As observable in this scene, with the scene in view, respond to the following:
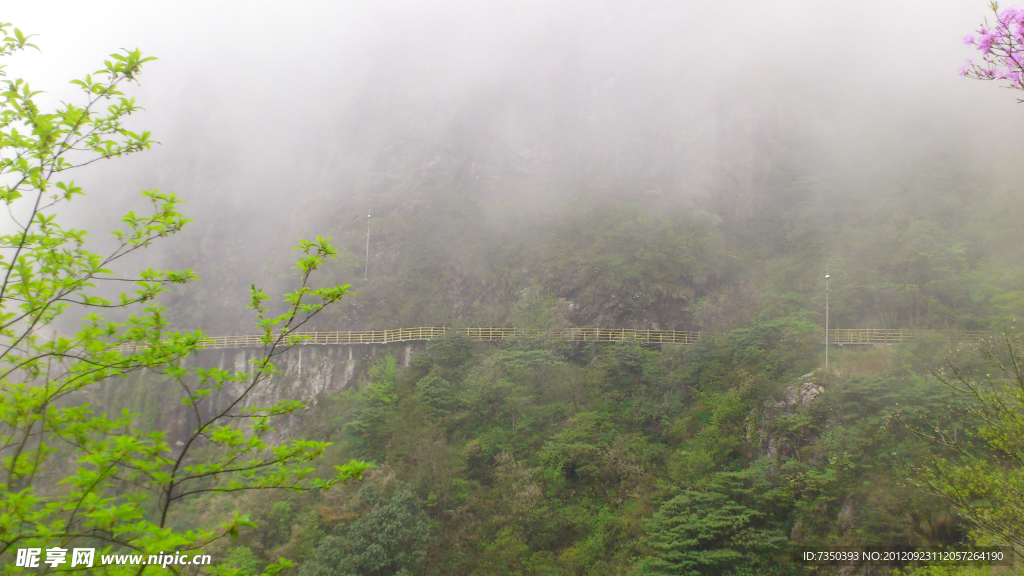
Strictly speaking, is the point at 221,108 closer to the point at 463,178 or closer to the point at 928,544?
the point at 463,178

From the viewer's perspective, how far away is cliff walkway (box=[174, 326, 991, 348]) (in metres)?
27.3

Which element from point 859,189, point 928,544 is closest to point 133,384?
point 928,544

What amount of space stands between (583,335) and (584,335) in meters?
0.06

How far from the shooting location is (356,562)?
62.2ft

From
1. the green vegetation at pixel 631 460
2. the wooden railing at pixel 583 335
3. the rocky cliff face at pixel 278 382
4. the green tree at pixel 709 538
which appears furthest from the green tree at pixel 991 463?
the rocky cliff face at pixel 278 382

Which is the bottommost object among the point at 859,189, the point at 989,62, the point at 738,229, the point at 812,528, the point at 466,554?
the point at 466,554

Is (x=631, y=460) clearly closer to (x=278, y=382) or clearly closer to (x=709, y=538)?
(x=709, y=538)

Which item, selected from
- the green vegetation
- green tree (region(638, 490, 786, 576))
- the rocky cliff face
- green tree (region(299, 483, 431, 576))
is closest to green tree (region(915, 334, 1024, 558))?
the green vegetation

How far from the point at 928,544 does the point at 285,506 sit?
23.5 meters

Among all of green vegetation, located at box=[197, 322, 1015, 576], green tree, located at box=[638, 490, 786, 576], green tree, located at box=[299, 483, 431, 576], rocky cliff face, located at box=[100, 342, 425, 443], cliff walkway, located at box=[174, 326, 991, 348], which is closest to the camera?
green tree, located at box=[638, 490, 786, 576]

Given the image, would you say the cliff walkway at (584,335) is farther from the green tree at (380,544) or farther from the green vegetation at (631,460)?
the green tree at (380,544)

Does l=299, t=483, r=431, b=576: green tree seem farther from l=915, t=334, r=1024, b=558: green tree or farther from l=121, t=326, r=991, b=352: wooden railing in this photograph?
l=915, t=334, r=1024, b=558: green tree

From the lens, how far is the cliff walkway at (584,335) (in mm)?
27281

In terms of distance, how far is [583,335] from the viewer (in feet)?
106
